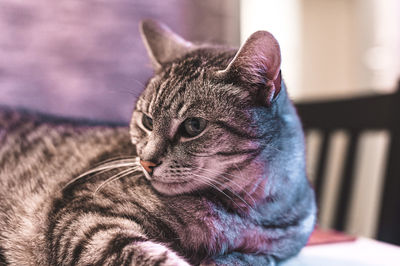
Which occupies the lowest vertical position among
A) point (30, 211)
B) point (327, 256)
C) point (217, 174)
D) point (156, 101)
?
point (327, 256)

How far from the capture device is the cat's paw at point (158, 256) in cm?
60

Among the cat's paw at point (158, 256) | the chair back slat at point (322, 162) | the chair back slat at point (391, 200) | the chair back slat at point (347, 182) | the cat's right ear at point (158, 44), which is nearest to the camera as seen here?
the cat's paw at point (158, 256)

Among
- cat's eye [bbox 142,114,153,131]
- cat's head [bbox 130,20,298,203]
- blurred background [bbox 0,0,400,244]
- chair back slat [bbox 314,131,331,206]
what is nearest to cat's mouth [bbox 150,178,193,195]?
cat's head [bbox 130,20,298,203]

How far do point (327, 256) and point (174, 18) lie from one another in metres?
1.53

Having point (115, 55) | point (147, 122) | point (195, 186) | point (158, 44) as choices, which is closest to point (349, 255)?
point (195, 186)

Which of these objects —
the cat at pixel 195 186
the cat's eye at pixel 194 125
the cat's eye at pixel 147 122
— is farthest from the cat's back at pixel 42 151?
the cat's eye at pixel 194 125

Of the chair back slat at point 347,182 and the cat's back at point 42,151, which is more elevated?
the cat's back at point 42,151

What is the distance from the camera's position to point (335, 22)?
126 inches

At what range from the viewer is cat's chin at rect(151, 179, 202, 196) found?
744 mm

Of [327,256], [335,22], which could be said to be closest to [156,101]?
[327,256]

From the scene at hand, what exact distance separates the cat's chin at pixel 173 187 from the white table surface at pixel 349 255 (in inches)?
10.7

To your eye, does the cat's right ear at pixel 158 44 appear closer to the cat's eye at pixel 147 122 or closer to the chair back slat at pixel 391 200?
the cat's eye at pixel 147 122

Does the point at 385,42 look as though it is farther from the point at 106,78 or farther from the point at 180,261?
the point at 180,261

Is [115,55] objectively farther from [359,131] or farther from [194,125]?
[194,125]
